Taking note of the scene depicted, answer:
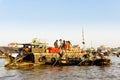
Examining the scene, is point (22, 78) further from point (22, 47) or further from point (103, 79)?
point (22, 47)

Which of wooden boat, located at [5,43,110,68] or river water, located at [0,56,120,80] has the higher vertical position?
wooden boat, located at [5,43,110,68]

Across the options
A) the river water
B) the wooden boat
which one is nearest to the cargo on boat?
the wooden boat

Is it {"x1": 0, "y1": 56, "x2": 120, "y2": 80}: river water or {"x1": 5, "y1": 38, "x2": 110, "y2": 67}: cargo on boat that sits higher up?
{"x1": 5, "y1": 38, "x2": 110, "y2": 67}: cargo on boat

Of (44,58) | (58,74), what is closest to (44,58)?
(44,58)

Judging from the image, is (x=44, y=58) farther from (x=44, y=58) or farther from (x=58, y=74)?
(x=58, y=74)

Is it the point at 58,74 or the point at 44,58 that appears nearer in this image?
the point at 58,74

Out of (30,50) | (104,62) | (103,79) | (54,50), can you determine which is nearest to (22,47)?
(30,50)

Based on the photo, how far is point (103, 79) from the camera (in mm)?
31078

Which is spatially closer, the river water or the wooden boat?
the river water

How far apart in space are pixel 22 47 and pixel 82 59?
1170cm

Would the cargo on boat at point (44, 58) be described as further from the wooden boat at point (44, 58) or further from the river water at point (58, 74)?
the river water at point (58, 74)

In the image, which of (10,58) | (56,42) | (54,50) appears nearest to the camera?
(10,58)

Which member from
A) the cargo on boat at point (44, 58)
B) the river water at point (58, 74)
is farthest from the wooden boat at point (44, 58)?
the river water at point (58, 74)

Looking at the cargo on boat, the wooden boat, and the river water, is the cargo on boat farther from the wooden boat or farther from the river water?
the river water
